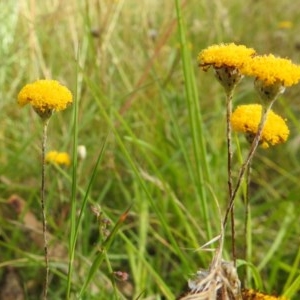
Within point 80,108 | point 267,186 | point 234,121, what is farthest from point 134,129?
point 234,121

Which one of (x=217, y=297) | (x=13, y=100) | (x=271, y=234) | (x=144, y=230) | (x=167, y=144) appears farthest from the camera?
(x=13, y=100)

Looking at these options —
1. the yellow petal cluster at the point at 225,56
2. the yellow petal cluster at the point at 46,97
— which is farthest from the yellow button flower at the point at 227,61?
the yellow petal cluster at the point at 46,97

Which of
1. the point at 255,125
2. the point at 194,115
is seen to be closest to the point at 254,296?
the point at 255,125

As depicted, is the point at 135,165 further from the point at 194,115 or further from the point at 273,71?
the point at 273,71

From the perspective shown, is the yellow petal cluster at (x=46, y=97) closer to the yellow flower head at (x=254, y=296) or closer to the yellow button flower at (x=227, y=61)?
the yellow button flower at (x=227, y=61)

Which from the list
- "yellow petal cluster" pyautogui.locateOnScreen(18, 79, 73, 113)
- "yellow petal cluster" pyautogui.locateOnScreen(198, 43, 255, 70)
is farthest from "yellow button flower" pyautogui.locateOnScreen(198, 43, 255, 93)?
"yellow petal cluster" pyautogui.locateOnScreen(18, 79, 73, 113)

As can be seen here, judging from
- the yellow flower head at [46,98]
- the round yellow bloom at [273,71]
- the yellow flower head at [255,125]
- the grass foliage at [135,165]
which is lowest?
the grass foliage at [135,165]

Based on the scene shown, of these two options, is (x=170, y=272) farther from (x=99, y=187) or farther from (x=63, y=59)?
(x=63, y=59)
